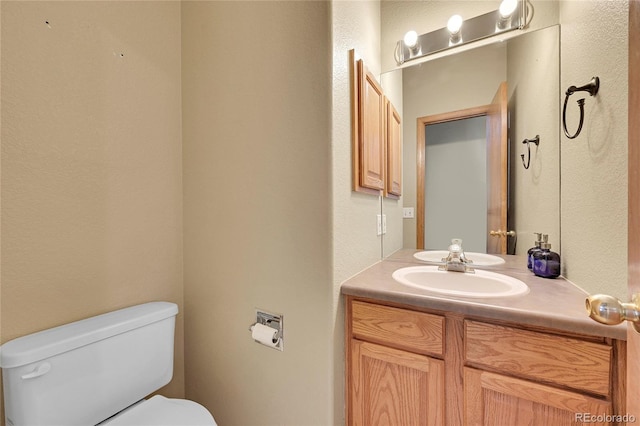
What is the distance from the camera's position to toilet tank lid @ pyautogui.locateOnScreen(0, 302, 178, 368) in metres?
0.79

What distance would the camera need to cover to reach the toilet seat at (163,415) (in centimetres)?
93

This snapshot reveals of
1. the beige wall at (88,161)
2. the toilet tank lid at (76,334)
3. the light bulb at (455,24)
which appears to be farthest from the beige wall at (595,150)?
the beige wall at (88,161)

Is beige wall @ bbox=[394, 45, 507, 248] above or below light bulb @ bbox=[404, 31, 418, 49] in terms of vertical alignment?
below

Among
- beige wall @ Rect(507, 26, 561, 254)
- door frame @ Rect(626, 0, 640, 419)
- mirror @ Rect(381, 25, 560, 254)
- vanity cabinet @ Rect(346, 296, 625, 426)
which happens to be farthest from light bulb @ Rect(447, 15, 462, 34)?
vanity cabinet @ Rect(346, 296, 625, 426)

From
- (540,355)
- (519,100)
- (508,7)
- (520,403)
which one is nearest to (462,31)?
(508,7)

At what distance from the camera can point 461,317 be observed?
854 millimetres

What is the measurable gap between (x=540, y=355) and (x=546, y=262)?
513mm

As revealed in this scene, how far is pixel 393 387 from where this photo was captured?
0.95 m

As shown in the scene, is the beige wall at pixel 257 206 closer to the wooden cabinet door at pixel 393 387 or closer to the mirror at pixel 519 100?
the wooden cabinet door at pixel 393 387

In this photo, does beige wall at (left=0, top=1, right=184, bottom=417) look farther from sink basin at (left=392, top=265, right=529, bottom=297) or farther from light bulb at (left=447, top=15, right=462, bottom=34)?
light bulb at (left=447, top=15, right=462, bottom=34)

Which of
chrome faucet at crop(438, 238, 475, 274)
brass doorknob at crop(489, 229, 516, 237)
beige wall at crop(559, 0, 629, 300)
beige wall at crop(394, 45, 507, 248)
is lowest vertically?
chrome faucet at crop(438, 238, 475, 274)

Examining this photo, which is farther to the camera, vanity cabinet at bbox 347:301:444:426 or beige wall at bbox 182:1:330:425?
beige wall at bbox 182:1:330:425

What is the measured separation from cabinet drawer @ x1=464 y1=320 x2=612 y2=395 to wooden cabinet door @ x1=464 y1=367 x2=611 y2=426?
0.09 ft

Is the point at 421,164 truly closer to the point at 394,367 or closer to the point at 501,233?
the point at 501,233
